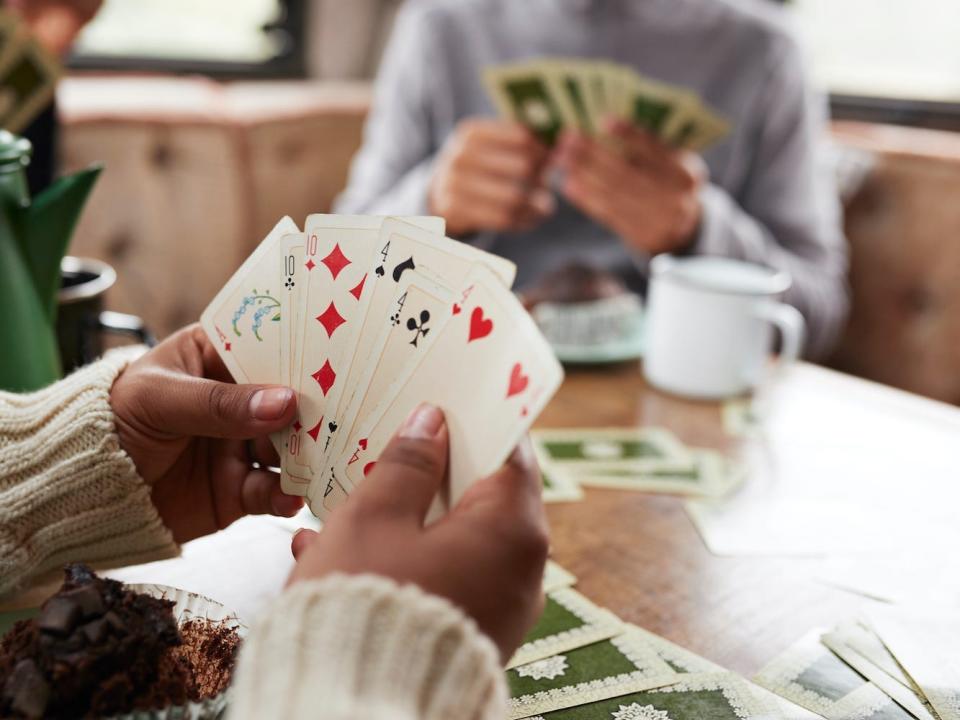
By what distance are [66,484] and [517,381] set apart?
41 centimetres

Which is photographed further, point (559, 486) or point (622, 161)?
point (622, 161)

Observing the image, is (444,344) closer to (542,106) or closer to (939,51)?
(542,106)

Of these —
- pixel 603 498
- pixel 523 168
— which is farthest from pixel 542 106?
pixel 603 498

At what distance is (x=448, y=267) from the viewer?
26.0 inches

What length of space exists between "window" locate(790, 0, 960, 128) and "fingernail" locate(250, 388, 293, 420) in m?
2.26

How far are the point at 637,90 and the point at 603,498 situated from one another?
78cm

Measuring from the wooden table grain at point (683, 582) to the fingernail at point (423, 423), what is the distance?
30 centimetres

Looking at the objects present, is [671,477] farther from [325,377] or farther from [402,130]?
[402,130]

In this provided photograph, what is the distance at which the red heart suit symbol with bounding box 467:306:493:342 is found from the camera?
60 cm

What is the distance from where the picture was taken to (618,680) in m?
0.68

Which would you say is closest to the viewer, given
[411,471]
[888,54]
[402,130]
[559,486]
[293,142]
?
[411,471]

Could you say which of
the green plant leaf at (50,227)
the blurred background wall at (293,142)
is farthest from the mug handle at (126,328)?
the blurred background wall at (293,142)

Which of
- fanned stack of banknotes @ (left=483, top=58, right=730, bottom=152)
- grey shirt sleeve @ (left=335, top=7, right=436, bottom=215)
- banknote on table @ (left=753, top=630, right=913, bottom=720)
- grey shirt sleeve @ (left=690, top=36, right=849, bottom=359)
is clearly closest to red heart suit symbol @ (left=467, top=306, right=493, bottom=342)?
banknote on table @ (left=753, top=630, right=913, bottom=720)

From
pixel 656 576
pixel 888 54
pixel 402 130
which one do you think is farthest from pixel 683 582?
pixel 888 54
